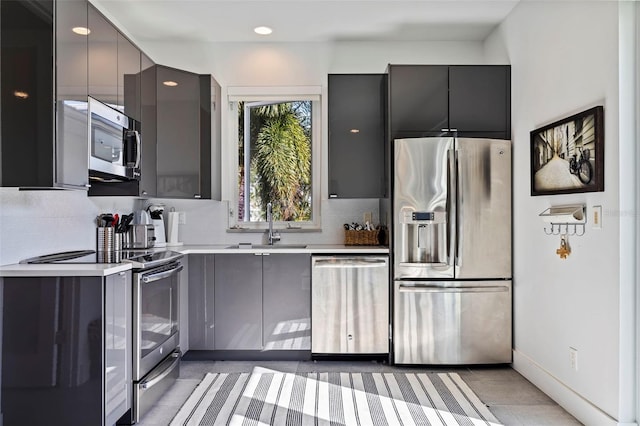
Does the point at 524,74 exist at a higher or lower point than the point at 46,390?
higher

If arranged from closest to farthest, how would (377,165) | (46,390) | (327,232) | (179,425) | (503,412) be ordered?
(46,390)
(179,425)
(503,412)
(377,165)
(327,232)

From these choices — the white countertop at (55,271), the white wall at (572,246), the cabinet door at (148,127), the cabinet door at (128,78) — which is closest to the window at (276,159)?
the cabinet door at (148,127)

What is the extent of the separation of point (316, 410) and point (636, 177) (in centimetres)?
215

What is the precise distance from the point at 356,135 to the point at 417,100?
0.58 meters

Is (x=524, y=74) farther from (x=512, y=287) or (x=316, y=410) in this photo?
(x=316, y=410)

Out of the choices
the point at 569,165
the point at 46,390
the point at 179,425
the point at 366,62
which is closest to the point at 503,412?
the point at 569,165

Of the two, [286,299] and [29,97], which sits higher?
[29,97]

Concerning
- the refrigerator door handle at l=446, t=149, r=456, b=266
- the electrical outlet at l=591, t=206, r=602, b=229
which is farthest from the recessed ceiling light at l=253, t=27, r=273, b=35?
the electrical outlet at l=591, t=206, r=602, b=229

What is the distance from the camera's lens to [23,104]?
2.17 meters

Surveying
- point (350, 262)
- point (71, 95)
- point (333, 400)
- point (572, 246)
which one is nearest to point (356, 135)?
point (350, 262)

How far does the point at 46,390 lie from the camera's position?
221 cm

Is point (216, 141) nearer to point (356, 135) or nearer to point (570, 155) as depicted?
point (356, 135)

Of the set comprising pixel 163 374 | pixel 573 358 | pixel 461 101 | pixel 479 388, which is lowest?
pixel 479 388

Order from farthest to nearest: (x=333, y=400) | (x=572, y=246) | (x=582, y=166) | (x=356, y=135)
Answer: (x=356, y=135) → (x=333, y=400) → (x=572, y=246) → (x=582, y=166)
